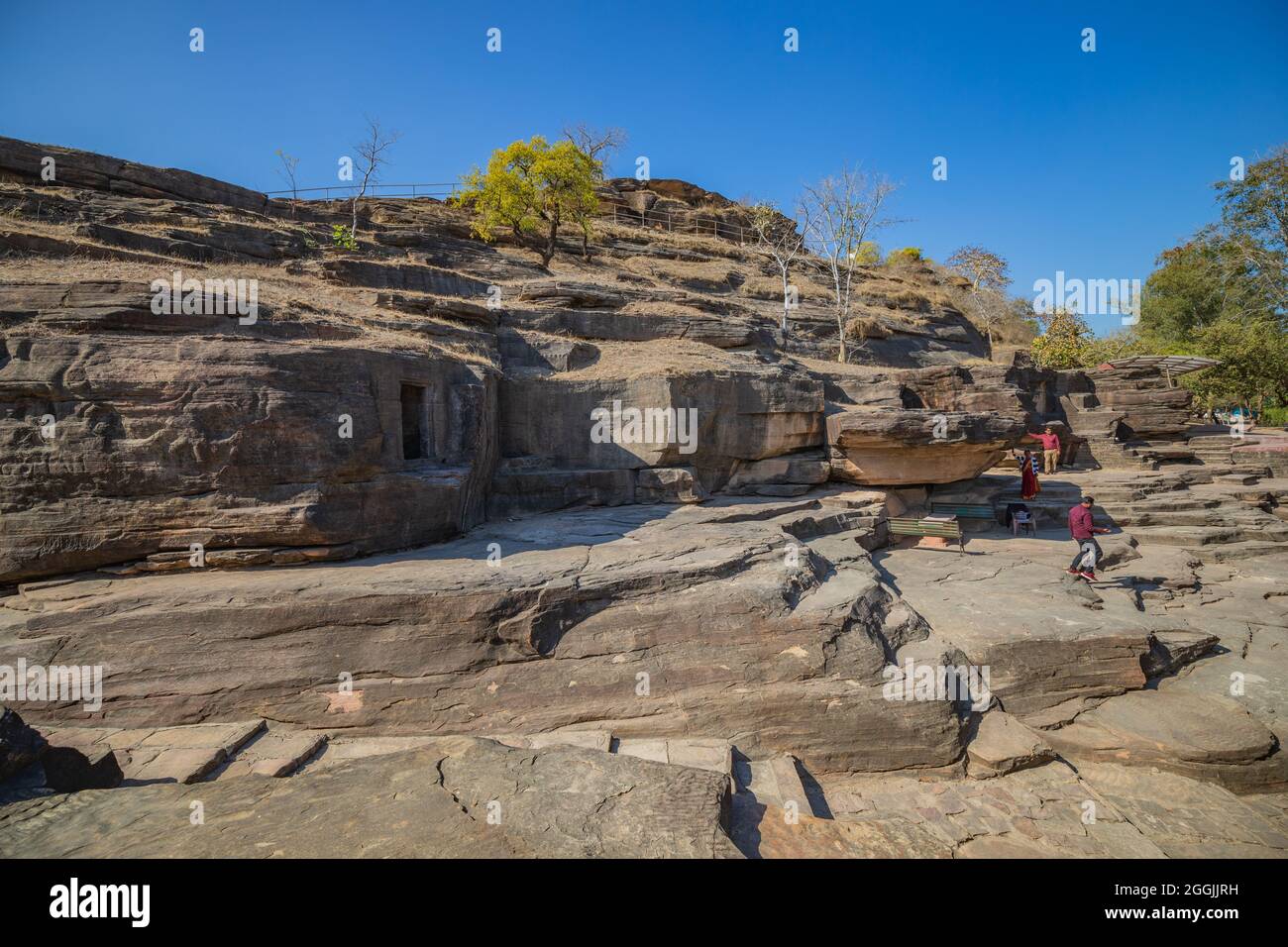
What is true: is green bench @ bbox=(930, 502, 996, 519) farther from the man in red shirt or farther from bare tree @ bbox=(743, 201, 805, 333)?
bare tree @ bbox=(743, 201, 805, 333)

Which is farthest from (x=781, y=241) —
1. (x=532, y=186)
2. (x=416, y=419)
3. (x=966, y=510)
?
(x=416, y=419)

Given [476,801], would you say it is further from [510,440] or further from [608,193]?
[608,193]

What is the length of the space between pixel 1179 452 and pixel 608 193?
3503 cm

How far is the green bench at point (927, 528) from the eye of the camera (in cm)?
1088

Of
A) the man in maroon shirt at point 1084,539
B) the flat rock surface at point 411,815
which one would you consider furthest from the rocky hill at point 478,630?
the man in maroon shirt at point 1084,539

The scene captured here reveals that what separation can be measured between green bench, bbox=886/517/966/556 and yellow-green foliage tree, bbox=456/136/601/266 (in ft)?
60.2

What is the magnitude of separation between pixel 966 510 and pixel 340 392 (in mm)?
12655

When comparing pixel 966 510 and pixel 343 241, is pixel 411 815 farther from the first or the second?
pixel 343 241

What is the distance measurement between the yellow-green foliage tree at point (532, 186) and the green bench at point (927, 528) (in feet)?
60.2

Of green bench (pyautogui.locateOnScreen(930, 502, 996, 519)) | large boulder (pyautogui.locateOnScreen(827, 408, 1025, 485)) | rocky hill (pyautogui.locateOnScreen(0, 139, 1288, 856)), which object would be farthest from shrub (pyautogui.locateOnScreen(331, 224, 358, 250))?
green bench (pyautogui.locateOnScreen(930, 502, 996, 519))

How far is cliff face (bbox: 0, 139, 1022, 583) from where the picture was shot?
236 inches
